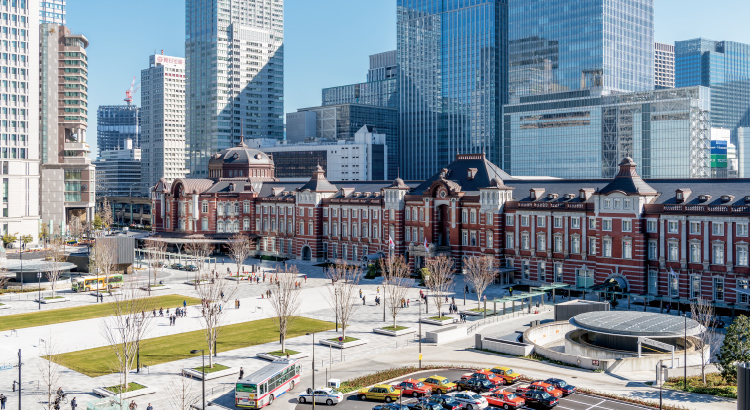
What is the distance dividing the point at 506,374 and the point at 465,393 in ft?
23.4

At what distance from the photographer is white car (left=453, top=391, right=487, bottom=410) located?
160ft

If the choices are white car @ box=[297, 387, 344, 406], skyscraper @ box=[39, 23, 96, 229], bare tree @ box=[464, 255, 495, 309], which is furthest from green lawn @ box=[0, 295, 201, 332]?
skyscraper @ box=[39, 23, 96, 229]

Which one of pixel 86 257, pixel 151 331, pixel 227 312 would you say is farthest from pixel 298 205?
pixel 151 331

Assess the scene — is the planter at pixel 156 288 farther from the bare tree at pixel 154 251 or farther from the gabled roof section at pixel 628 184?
the gabled roof section at pixel 628 184

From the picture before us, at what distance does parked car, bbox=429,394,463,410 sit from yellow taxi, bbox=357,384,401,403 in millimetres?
Result: 2800

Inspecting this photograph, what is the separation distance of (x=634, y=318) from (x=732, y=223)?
2356 centimetres

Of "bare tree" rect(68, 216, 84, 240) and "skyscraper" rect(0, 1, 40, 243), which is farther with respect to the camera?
"bare tree" rect(68, 216, 84, 240)

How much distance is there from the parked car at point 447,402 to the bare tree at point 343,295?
64.3 feet

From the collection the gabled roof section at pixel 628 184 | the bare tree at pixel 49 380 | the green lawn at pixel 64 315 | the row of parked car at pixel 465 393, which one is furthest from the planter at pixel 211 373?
the gabled roof section at pixel 628 184

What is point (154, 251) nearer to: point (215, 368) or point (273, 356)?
point (273, 356)

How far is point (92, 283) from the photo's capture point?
10381cm

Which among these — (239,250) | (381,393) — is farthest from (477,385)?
(239,250)

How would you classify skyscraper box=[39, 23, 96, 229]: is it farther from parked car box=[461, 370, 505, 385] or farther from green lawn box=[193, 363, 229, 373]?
parked car box=[461, 370, 505, 385]

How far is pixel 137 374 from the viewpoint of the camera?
59.2 meters
